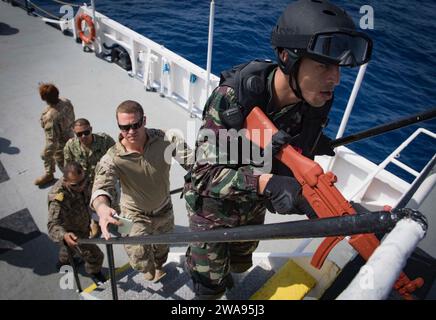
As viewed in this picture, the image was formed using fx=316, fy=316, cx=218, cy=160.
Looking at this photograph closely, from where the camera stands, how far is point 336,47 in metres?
1.78

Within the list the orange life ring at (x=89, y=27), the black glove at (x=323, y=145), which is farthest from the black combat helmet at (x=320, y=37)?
the orange life ring at (x=89, y=27)

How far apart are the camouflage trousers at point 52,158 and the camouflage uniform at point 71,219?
150 cm

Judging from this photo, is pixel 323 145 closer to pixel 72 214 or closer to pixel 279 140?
pixel 279 140

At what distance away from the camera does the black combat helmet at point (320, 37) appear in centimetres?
178

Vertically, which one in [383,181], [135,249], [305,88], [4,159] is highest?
[305,88]

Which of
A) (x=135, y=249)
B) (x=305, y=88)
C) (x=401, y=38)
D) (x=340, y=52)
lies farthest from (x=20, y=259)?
(x=401, y=38)

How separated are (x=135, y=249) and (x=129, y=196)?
22.7 inches

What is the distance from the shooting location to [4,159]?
5.80 m

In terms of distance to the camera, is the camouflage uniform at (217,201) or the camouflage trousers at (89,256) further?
the camouflage trousers at (89,256)

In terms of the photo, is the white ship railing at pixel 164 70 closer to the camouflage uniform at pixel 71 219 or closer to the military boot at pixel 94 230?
the military boot at pixel 94 230

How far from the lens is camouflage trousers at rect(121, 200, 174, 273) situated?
11.2 feet

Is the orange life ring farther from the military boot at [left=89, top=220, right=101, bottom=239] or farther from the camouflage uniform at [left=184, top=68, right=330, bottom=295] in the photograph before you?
the camouflage uniform at [left=184, top=68, right=330, bottom=295]

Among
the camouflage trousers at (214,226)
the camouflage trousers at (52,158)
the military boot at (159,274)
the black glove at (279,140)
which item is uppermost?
the black glove at (279,140)

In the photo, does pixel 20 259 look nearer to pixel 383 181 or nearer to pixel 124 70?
pixel 383 181
